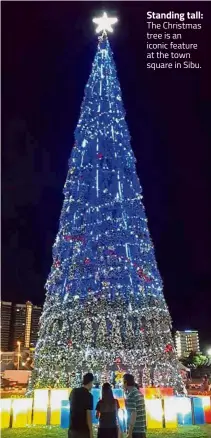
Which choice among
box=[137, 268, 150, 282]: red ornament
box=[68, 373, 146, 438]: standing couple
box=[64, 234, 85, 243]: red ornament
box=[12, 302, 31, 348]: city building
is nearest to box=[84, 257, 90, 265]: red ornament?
box=[64, 234, 85, 243]: red ornament

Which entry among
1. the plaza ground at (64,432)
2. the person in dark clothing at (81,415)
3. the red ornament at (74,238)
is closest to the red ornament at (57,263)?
the red ornament at (74,238)

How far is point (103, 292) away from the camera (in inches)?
441

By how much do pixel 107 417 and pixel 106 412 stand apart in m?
0.05

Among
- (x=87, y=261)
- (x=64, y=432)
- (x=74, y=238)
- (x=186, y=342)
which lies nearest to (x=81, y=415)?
(x=64, y=432)

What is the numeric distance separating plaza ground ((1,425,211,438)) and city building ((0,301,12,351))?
5951cm

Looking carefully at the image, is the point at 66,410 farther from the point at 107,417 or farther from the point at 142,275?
the point at 142,275

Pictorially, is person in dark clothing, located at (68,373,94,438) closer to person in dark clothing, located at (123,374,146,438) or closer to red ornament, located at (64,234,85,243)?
person in dark clothing, located at (123,374,146,438)

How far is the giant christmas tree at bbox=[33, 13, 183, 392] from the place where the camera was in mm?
10883

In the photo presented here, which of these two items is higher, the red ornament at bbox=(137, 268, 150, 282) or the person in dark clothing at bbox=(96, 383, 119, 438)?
the red ornament at bbox=(137, 268, 150, 282)

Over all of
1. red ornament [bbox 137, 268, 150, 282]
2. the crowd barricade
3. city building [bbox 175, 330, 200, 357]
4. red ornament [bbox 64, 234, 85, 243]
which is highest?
red ornament [bbox 64, 234, 85, 243]

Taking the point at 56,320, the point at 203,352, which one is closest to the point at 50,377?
the point at 56,320

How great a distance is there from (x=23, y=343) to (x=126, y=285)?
195 feet

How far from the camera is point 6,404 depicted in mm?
8078

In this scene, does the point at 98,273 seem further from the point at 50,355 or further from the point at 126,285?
the point at 50,355
